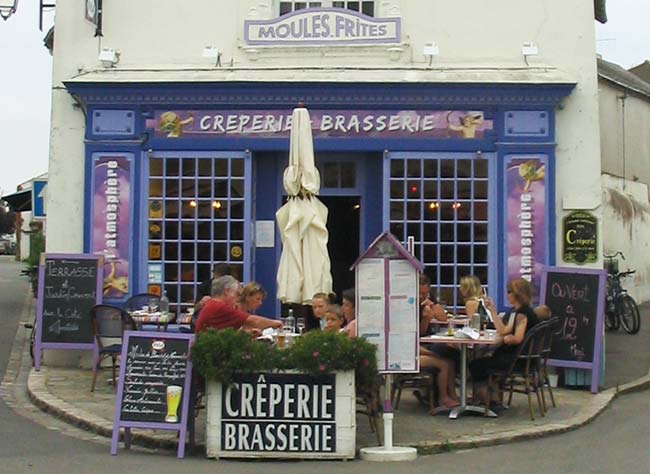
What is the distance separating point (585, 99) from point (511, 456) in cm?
601

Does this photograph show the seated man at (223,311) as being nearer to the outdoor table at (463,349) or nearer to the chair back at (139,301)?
the outdoor table at (463,349)

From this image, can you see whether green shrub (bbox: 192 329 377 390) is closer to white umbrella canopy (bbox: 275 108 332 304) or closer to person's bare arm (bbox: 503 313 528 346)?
person's bare arm (bbox: 503 313 528 346)

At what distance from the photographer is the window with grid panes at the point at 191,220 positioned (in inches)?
558

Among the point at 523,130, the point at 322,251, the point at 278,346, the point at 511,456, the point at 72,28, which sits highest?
the point at 72,28

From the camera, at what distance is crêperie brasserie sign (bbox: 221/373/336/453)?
9.28 meters

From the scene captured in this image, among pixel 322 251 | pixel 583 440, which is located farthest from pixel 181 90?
pixel 583 440

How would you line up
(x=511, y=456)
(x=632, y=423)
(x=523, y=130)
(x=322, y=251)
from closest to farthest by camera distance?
(x=511, y=456) < (x=632, y=423) < (x=322, y=251) < (x=523, y=130)

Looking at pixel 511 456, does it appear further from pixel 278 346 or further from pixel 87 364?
pixel 87 364

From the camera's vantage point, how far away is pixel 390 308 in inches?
373

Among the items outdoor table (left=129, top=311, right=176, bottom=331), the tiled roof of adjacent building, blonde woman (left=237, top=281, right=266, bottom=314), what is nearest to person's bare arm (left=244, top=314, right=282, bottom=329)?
blonde woman (left=237, top=281, right=266, bottom=314)

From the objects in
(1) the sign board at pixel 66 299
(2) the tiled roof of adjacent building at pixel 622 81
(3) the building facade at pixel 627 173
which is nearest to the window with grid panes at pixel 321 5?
(1) the sign board at pixel 66 299

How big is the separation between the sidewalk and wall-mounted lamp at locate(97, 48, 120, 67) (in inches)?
156

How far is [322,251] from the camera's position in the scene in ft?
39.8

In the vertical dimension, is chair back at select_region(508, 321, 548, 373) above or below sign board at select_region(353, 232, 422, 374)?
below
